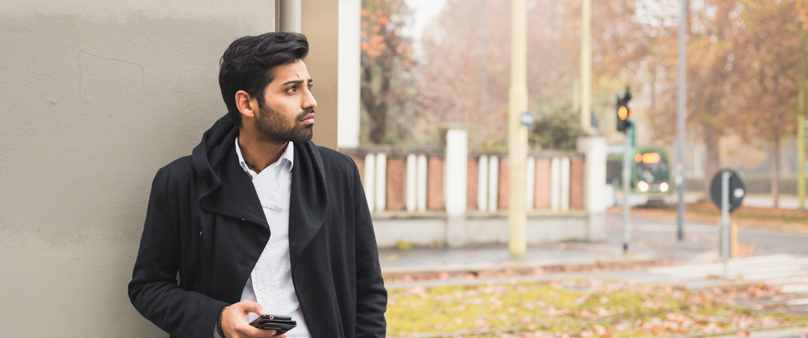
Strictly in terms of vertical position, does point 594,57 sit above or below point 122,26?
above

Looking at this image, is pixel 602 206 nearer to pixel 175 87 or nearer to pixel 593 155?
pixel 593 155

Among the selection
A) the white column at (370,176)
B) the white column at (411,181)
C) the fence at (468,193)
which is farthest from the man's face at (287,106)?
the white column at (411,181)

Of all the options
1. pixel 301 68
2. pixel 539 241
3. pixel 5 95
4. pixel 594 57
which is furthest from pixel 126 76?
pixel 594 57

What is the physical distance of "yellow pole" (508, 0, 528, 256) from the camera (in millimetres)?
11023

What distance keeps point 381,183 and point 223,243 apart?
10.9 m

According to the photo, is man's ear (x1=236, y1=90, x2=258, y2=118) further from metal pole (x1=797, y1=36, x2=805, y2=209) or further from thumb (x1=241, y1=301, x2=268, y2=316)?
metal pole (x1=797, y1=36, x2=805, y2=209)

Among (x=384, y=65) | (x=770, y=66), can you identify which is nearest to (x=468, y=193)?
(x=384, y=65)

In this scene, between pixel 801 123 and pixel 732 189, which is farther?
pixel 801 123

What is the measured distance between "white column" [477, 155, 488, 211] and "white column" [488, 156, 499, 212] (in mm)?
89

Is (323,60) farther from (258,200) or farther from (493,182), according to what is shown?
(493,182)

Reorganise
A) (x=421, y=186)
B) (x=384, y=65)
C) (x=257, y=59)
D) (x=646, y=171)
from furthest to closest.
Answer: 1. (x=384, y=65)
2. (x=646, y=171)
3. (x=421, y=186)
4. (x=257, y=59)

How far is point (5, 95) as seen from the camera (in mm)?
1917

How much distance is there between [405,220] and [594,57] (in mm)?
19373

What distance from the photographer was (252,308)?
1.63 m
